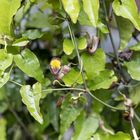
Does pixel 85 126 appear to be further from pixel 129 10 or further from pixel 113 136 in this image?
pixel 129 10

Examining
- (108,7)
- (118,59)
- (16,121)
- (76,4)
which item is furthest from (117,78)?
(16,121)

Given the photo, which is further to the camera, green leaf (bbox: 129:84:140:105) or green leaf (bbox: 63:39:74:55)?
green leaf (bbox: 129:84:140:105)

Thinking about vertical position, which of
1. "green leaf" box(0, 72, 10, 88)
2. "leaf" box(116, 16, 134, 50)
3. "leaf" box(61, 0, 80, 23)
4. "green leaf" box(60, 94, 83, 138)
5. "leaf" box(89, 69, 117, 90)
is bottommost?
"green leaf" box(60, 94, 83, 138)

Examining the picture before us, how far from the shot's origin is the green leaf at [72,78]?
847 millimetres

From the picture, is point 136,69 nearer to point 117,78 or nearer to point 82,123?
point 117,78

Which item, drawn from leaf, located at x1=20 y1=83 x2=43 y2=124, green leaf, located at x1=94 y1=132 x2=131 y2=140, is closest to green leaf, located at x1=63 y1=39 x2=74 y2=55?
leaf, located at x1=20 y1=83 x2=43 y2=124

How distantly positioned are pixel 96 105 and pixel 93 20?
1.06 feet

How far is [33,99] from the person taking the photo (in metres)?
0.77

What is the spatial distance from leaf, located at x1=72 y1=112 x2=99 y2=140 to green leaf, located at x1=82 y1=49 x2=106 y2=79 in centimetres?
13

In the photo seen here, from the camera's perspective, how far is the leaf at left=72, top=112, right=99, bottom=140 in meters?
0.90

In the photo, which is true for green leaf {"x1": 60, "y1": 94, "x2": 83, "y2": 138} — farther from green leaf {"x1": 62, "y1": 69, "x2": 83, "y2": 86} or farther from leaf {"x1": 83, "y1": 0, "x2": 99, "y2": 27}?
leaf {"x1": 83, "y1": 0, "x2": 99, "y2": 27}

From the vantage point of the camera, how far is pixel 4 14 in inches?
30.5

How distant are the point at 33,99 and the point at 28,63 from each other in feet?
0.29

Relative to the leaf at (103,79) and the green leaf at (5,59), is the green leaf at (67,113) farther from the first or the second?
the green leaf at (5,59)
